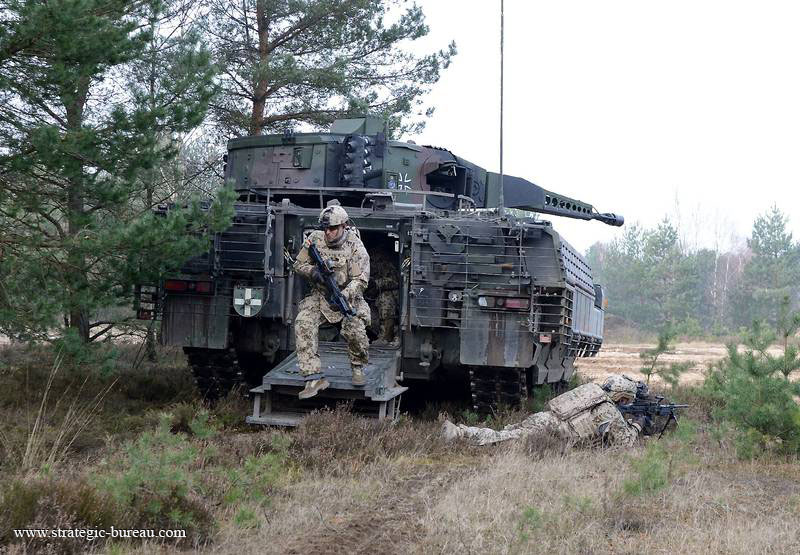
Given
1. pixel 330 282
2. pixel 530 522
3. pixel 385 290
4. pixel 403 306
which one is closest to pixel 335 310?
pixel 330 282

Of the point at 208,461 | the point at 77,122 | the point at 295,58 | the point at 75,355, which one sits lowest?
the point at 208,461

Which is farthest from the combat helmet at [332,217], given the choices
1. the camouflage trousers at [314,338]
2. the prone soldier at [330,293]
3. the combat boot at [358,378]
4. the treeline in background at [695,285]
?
the treeline in background at [695,285]

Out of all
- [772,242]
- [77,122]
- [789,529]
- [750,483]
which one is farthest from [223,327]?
[772,242]

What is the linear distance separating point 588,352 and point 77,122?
7.12 m

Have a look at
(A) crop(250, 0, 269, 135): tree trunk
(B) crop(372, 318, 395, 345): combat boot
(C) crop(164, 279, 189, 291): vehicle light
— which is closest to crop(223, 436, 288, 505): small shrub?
(C) crop(164, 279, 189, 291): vehicle light

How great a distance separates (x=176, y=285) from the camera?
9.95 metres

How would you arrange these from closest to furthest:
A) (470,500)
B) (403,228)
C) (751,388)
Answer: (470,500), (751,388), (403,228)

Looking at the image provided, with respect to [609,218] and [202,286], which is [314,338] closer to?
[202,286]

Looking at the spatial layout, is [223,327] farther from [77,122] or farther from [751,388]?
[751,388]

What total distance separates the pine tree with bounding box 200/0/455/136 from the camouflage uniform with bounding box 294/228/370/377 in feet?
27.3

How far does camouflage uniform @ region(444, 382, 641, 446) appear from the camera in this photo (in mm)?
8570

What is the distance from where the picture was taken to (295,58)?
56.4 ft

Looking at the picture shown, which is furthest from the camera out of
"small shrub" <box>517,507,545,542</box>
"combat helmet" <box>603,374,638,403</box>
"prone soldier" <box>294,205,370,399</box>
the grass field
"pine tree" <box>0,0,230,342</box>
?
"combat helmet" <box>603,374,638,403</box>
